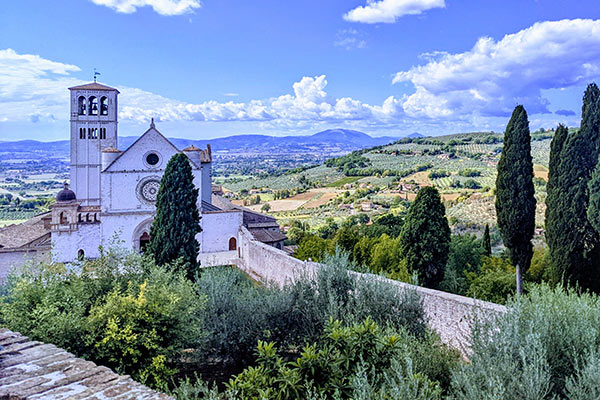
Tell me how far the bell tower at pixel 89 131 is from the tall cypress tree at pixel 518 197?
2349cm

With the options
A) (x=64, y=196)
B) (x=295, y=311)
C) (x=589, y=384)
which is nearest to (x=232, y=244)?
(x=64, y=196)

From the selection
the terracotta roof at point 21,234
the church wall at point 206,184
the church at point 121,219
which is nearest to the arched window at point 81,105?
the church at point 121,219

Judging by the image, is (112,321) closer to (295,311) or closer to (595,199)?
(295,311)

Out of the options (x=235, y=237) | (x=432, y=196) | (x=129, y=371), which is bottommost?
(x=235, y=237)

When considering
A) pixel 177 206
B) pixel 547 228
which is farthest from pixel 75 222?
pixel 547 228

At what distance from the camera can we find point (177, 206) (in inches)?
633

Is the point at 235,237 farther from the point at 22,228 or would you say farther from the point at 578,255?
the point at 578,255

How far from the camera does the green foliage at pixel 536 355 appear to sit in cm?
423

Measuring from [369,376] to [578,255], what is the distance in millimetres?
10366

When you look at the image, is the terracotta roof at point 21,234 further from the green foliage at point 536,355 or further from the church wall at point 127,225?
the green foliage at point 536,355

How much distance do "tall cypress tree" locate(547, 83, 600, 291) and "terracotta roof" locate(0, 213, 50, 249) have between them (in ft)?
74.7

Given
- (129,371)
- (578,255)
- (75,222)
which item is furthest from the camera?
(75,222)

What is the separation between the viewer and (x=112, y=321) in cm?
636

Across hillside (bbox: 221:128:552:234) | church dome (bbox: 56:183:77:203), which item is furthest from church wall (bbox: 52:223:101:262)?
hillside (bbox: 221:128:552:234)
